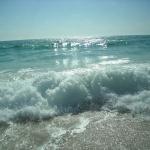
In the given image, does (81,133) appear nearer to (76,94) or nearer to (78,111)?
(78,111)

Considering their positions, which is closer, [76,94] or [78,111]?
[78,111]

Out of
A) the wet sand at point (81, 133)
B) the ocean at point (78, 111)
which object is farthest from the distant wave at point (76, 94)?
the wet sand at point (81, 133)

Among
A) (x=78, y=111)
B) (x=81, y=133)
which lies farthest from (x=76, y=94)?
(x=81, y=133)

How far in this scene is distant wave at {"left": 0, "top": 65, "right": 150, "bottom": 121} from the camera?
772 centimetres

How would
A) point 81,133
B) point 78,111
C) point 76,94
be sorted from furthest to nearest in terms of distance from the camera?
1. point 76,94
2. point 78,111
3. point 81,133

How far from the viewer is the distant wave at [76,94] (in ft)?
25.3

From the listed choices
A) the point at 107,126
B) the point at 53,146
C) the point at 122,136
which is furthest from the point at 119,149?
the point at 53,146

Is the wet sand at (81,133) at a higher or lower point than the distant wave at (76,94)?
lower

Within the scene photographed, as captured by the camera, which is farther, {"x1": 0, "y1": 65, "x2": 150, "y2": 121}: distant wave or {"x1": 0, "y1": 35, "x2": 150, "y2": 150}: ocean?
{"x1": 0, "y1": 65, "x2": 150, "y2": 121}: distant wave

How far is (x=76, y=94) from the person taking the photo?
29.6 feet

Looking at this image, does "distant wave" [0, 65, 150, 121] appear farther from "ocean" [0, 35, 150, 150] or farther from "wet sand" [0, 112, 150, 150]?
"wet sand" [0, 112, 150, 150]

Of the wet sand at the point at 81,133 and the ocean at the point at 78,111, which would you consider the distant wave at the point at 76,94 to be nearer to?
the ocean at the point at 78,111

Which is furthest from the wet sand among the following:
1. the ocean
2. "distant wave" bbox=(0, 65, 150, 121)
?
"distant wave" bbox=(0, 65, 150, 121)

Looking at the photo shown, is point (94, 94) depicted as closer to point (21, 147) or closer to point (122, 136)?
point (122, 136)
